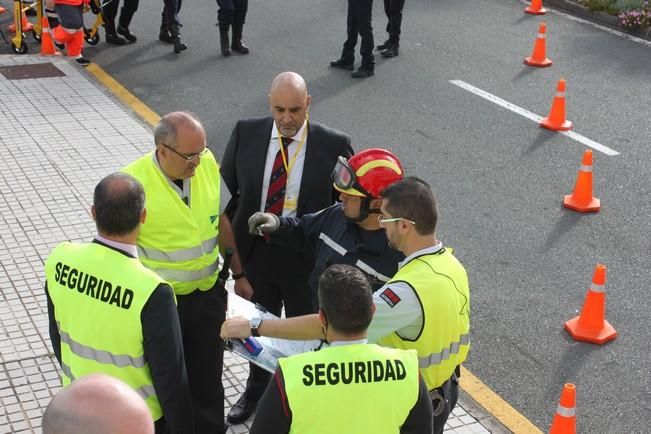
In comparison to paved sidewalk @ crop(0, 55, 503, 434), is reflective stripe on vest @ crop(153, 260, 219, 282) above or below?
above

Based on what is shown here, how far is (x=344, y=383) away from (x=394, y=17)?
33.4 feet

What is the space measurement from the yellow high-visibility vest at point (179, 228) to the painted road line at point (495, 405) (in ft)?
6.93

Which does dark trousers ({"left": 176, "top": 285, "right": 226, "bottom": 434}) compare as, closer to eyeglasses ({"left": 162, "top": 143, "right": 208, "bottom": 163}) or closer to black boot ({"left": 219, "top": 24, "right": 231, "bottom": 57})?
eyeglasses ({"left": 162, "top": 143, "right": 208, "bottom": 163})

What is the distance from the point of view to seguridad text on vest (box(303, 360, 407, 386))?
3352mm

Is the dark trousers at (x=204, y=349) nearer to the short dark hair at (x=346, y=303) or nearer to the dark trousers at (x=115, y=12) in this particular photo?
the short dark hair at (x=346, y=303)

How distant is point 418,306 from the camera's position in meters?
3.96

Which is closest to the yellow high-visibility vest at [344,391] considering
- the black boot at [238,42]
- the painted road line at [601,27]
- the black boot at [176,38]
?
the black boot at [238,42]

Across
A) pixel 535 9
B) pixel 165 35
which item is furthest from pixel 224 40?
pixel 535 9

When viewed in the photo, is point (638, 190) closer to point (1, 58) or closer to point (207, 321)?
point (207, 321)

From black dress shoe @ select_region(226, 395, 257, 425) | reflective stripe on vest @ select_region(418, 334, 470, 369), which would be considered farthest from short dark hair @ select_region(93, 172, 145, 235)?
black dress shoe @ select_region(226, 395, 257, 425)

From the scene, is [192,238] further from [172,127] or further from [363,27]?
[363,27]

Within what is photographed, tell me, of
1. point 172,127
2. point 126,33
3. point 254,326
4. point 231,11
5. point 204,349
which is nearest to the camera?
point 254,326

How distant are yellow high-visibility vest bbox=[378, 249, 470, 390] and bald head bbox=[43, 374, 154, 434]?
63.0 inches

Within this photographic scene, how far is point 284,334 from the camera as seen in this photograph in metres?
4.13
